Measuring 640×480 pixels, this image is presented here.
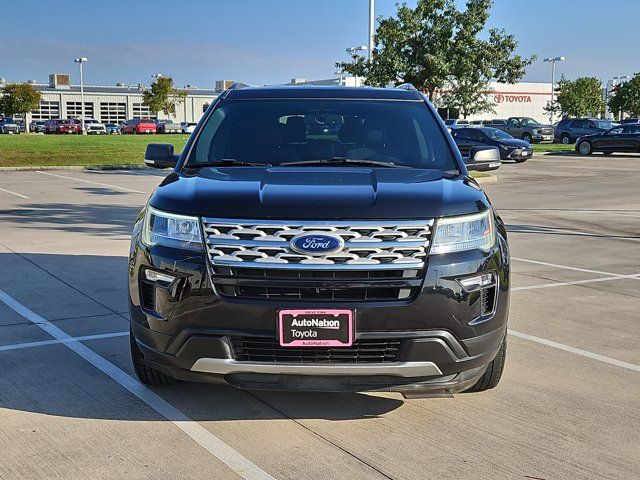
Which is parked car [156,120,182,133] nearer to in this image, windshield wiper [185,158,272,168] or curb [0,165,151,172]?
curb [0,165,151,172]

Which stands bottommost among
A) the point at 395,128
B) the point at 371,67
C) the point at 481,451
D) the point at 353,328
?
the point at 481,451

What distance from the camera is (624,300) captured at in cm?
705

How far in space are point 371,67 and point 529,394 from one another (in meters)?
24.6

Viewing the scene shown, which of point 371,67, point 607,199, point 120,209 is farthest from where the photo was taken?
point 371,67

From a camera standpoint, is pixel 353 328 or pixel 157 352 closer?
pixel 353 328

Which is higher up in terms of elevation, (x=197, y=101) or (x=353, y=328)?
(x=197, y=101)

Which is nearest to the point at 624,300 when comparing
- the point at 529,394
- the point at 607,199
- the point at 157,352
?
the point at 529,394

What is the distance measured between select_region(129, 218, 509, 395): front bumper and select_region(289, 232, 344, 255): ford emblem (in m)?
0.25

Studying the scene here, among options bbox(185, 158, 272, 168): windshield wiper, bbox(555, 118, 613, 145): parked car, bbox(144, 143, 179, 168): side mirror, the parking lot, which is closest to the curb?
the parking lot

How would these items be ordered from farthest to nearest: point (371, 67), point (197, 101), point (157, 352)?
point (197, 101)
point (371, 67)
point (157, 352)

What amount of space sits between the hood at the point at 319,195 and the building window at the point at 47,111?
310 ft

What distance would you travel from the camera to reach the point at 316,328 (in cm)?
357

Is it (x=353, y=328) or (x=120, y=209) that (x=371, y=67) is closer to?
(x=120, y=209)

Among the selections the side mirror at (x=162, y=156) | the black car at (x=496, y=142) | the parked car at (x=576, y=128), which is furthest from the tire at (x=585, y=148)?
the side mirror at (x=162, y=156)
